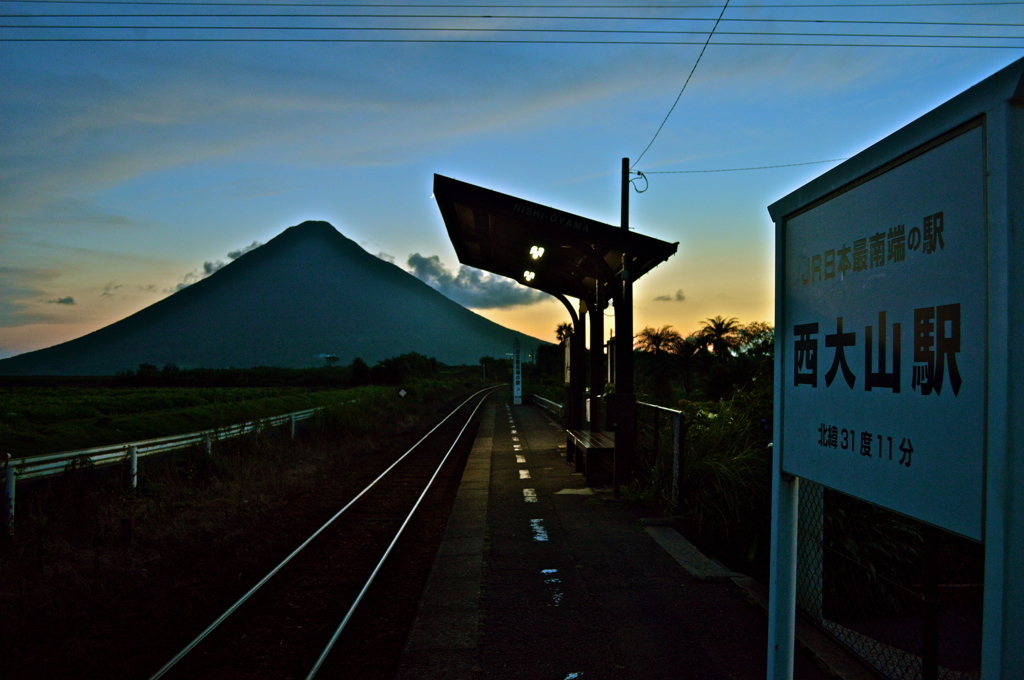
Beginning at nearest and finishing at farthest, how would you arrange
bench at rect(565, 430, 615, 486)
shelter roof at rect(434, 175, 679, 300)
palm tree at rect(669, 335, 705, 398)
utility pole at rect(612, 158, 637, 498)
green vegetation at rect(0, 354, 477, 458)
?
1. shelter roof at rect(434, 175, 679, 300)
2. utility pole at rect(612, 158, 637, 498)
3. bench at rect(565, 430, 615, 486)
4. green vegetation at rect(0, 354, 477, 458)
5. palm tree at rect(669, 335, 705, 398)

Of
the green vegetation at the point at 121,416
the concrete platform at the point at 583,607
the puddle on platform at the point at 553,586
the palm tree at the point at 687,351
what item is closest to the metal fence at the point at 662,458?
the concrete platform at the point at 583,607

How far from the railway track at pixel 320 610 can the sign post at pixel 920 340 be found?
332 cm

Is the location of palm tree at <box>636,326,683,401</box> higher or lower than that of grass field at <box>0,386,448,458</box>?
higher

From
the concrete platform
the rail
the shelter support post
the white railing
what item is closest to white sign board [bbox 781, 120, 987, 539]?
the concrete platform

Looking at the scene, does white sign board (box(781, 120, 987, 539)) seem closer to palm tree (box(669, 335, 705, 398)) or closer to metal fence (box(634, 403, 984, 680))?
metal fence (box(634, 403, 984, 680))

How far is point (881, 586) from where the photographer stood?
601cm

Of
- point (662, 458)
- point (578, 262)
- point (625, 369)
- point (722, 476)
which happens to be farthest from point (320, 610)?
point (578, 262)

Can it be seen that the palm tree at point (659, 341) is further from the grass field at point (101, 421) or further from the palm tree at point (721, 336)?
the grass field at point (101, 421)

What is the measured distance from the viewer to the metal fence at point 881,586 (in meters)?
4.86

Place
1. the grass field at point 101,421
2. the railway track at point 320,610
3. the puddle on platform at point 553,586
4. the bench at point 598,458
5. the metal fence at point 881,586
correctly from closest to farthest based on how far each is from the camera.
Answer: the railway track at point 320,610 → the metal fence at point 881,586 → the puddle on platform at point 553,586 → the bench at point 598,458 → the grass field at point 101,421

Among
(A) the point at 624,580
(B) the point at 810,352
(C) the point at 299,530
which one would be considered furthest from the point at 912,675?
(C) the point at 299,530

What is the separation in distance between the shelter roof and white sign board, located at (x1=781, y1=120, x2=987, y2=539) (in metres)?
6.60

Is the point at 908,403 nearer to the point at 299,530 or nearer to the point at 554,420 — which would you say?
the point at 299,530

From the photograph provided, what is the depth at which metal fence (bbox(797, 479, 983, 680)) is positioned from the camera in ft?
15.9
